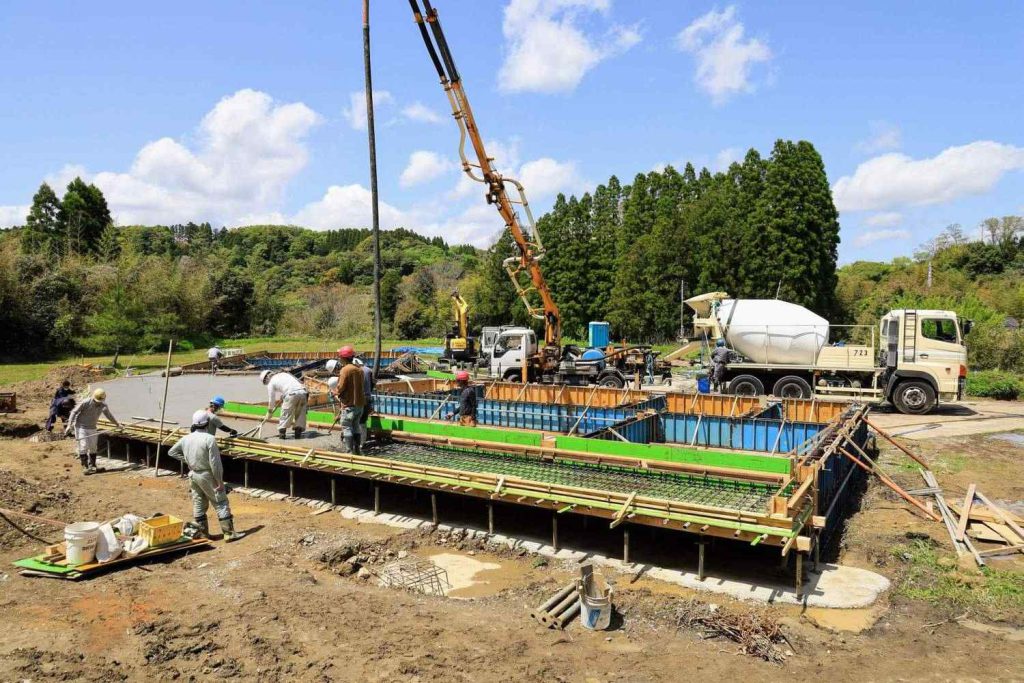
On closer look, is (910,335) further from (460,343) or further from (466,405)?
(460,343)

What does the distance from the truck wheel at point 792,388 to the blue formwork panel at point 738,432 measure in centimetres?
580

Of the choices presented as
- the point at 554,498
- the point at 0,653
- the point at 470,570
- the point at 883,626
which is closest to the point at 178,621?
the point at 0,653

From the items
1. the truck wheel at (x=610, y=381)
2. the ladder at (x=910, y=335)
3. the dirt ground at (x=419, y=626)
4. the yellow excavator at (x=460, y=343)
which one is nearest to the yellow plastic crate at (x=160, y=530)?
the dirt ground at (x=419, y=626)

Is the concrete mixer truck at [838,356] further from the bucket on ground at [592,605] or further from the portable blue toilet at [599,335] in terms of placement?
the bucket on ground at [592,605]

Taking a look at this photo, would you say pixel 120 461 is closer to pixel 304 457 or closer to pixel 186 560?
pixel 304 457

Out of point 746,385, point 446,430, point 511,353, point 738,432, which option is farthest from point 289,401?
point 746,385

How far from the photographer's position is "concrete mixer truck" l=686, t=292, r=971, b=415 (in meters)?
16.1

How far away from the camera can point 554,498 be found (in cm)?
734

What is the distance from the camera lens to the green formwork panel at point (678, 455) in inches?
325

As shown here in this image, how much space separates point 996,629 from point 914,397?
12.3m

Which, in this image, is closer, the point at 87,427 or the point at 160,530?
the point at 160,530

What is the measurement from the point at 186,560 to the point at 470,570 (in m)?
3.03

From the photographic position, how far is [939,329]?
52.8ft

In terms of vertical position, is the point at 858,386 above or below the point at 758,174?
below
